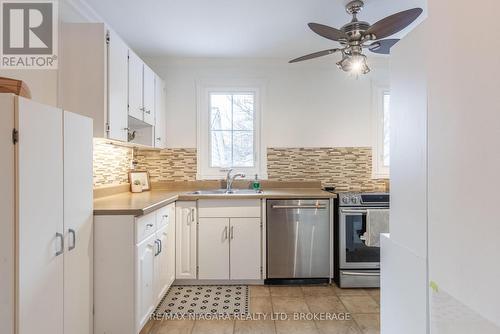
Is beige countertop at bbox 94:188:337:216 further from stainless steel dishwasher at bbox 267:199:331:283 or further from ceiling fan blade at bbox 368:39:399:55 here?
ceiling fan blade at bbox 368:39:399:55

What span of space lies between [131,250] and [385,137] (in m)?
3.12

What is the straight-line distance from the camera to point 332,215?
286 centimetres

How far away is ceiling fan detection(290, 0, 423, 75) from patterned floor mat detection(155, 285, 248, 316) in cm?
219

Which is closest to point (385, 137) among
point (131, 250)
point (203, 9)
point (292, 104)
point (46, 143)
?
point (292, 104)

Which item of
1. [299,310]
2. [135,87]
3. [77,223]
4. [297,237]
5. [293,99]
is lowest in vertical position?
[299,310]

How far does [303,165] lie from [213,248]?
4.83 ft

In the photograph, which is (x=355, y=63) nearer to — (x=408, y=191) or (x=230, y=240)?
(x=408, y=191)

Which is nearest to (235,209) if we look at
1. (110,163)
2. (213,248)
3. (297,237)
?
(213,248)

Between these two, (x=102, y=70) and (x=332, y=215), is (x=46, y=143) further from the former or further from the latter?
(x=332, y=215)

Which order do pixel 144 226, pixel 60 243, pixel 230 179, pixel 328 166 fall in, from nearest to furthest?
1. pixel 60 243
2. pixel 144 226
3. pixel 230 179
4. pixel 328 166

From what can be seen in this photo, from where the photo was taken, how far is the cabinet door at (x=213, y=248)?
111 inches

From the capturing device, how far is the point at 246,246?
2.84 metres

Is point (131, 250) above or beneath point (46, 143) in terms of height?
beneath

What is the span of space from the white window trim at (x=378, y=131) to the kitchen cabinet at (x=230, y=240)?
167cm
